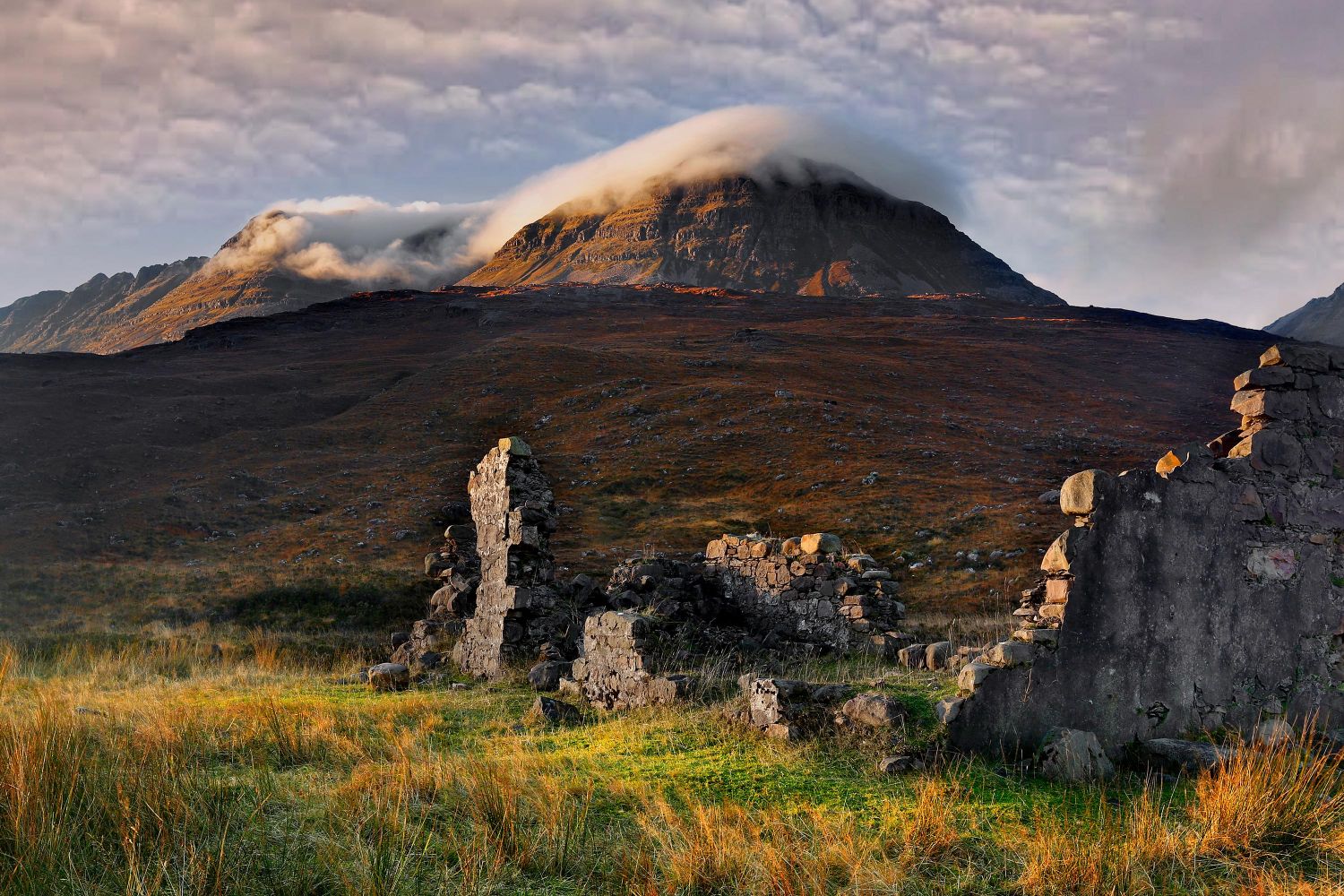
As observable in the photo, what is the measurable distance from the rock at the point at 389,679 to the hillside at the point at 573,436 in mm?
10230

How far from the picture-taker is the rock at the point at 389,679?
12.7 meters

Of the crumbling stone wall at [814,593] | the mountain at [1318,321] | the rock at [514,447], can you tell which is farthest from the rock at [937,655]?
the mountain at [1318,321]

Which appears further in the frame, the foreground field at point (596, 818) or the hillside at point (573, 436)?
the hillside at point (573, 436)

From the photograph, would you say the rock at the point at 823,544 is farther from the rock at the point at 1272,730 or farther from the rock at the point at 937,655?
the rock at the point at 1272,730

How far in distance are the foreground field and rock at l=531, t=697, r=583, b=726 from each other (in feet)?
4.83

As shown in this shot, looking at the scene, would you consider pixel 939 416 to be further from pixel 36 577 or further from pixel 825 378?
pixel 36 577

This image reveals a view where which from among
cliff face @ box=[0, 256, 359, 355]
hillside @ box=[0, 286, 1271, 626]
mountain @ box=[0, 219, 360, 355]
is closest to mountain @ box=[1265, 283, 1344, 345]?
hillside @ box=[0, 286, 1271, 626]

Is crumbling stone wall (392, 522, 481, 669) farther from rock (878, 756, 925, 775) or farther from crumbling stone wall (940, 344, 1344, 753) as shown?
crumbling stone wall (940, 344, 1344, 753)

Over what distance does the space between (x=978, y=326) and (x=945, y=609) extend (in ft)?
241

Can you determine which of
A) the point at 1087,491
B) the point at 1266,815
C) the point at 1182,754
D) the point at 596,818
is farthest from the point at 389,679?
the point at 1266,815

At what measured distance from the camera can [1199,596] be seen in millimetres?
8680

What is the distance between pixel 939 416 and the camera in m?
51.4

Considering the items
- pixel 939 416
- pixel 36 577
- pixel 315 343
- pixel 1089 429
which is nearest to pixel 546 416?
pixel 939 416

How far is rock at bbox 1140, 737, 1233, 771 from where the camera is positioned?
24.9 ft
